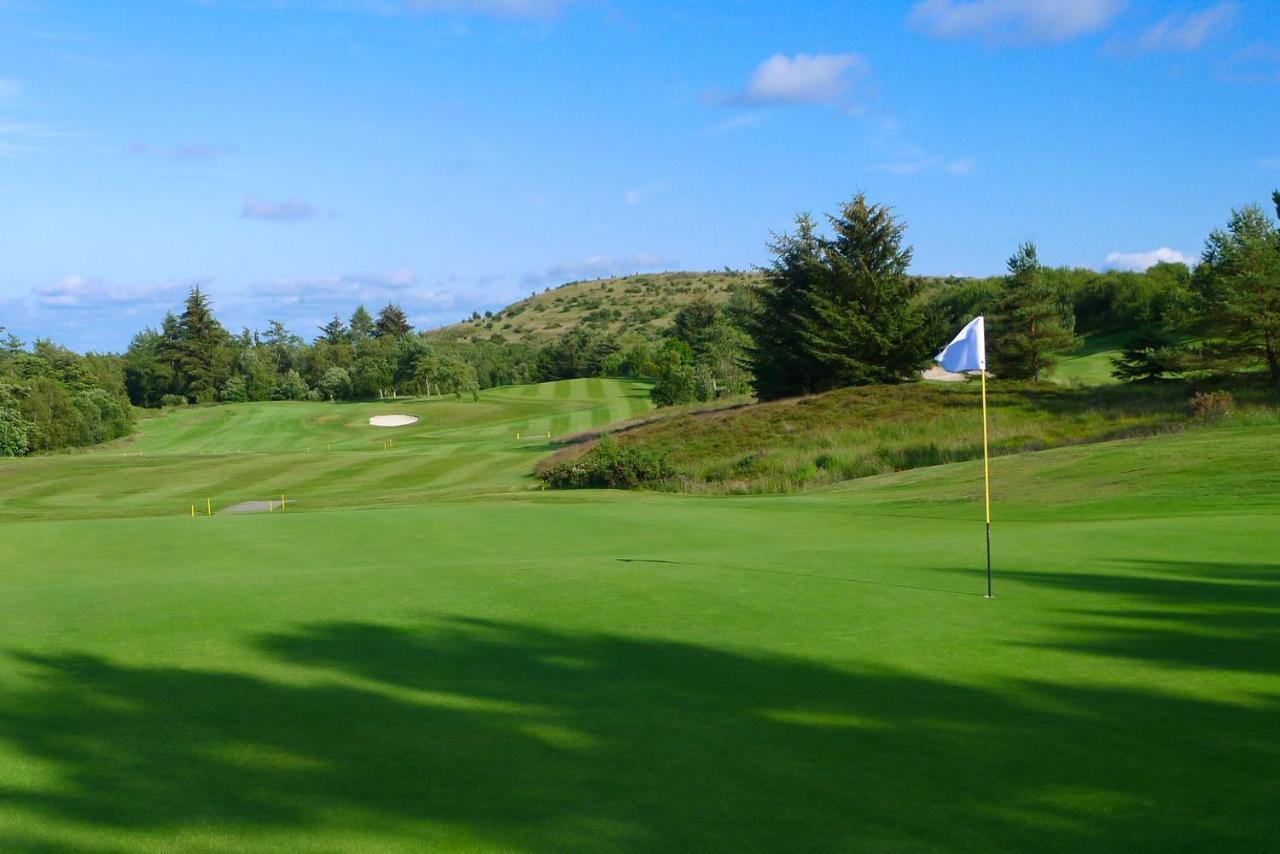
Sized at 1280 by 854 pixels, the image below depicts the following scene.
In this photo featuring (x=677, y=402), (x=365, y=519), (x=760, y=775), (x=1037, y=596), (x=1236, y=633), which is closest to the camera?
(x=760, y=775)

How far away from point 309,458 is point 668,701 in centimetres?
4955

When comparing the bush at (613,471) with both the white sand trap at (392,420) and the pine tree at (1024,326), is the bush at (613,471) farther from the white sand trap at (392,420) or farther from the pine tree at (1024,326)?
the white sand trap at (392,420)

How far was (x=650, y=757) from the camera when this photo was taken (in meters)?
6.02

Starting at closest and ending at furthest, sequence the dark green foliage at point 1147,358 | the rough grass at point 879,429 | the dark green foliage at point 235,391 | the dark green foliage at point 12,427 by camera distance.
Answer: the rough grass at point 879,429
the dark green foliage at point 1147,358
the dark green foliage at point 12,427
the dark green foliage at point 235,391

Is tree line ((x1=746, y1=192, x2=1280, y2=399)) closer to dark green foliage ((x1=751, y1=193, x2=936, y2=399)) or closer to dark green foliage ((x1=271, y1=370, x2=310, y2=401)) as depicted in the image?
dark green foliage ((x1=751, y1=193, x2=936, y2=399))

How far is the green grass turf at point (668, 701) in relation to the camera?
5113 millimetres

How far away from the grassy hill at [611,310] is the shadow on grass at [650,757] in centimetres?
14435

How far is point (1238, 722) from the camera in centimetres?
614

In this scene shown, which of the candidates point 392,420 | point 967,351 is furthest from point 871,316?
point 967,351

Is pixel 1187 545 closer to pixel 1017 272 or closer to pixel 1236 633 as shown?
pixel 1236 633

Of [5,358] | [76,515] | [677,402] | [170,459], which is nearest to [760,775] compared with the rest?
[76,515]

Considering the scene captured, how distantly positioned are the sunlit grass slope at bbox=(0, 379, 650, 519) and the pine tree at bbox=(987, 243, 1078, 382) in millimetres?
25251

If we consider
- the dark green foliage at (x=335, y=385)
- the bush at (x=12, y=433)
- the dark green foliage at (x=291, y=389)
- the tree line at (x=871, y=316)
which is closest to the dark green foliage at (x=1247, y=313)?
the tree line at (x=871, y=316)

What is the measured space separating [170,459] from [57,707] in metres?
52.4
